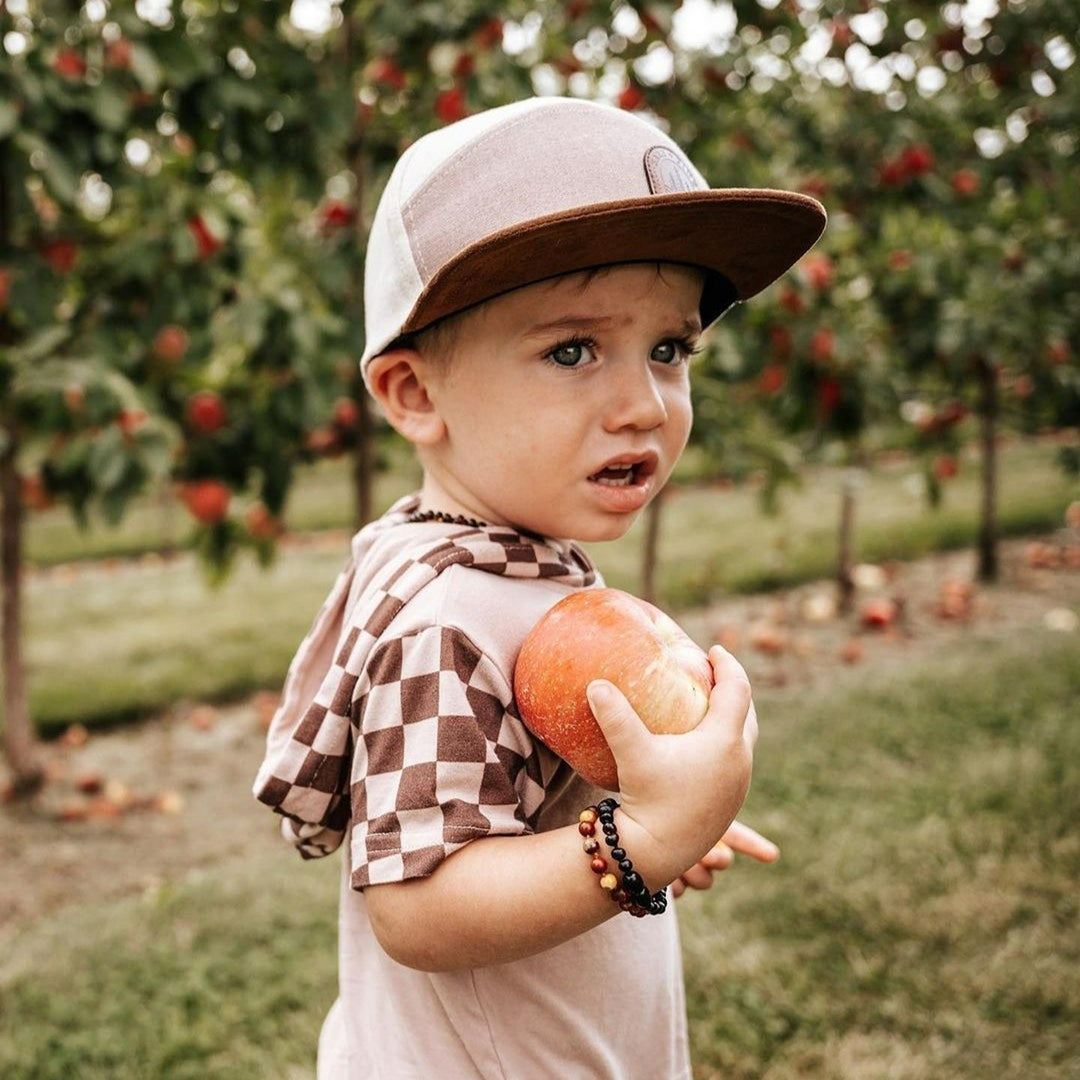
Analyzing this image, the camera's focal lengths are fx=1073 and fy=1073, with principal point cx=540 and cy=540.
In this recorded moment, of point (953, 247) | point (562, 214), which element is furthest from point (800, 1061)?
point (953, 247)

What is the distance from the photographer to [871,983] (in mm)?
2217

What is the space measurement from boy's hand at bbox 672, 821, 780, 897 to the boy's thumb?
1.32 feet

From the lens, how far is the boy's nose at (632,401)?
3.20ft

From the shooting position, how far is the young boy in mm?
862

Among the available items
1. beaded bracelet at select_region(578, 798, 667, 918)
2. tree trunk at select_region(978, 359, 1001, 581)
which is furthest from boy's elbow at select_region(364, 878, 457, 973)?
tree trunk at select_region(978, 359, 1001, 581)

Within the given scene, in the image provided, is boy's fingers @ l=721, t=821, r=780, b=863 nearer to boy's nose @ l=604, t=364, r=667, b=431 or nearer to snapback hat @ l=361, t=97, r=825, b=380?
boy's nose @ l=604, t=364, r=667, b=431

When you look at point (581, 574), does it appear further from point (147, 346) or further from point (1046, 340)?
point (1046, 340)

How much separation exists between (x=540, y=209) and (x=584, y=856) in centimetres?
55

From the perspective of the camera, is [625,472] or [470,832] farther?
[625,472]

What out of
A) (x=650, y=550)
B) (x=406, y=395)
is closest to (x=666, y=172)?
(x=406, y=395)

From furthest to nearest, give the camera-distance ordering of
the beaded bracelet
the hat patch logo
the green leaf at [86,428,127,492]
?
the green leaf at [86,428,127,492] < the hat patch logo < the beaded bracelet

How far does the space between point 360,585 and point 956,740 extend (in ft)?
9.44

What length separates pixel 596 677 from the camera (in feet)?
2.93

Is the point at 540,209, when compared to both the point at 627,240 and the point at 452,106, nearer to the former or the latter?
the point at 627,240
